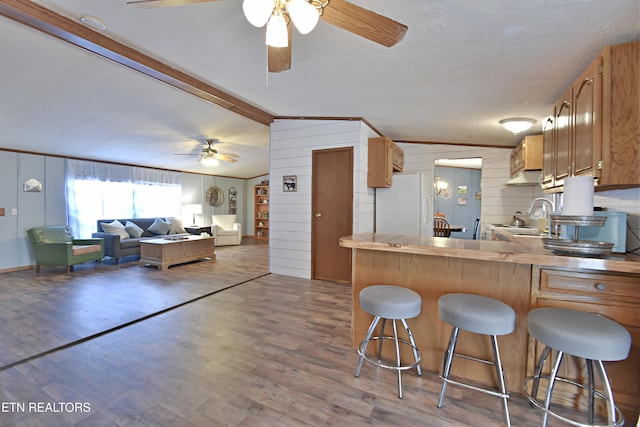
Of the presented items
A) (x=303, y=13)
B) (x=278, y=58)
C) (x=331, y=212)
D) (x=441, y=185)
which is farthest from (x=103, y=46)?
(x=441, y=185)

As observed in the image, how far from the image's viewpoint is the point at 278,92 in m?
3.45

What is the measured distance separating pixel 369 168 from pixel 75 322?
13.0ft

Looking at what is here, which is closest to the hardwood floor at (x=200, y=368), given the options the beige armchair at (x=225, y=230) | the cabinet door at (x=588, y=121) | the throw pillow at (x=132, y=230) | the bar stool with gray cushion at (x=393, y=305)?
the bar stool with gray cushion at (x=393, y=305)

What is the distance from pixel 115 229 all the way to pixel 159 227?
2.99 feet

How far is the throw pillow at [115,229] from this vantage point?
5.94 m

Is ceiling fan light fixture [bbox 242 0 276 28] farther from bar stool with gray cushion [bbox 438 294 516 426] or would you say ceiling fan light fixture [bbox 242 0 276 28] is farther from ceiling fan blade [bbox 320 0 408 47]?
bar stool with gray cushion [bbox 438 294 516 426]

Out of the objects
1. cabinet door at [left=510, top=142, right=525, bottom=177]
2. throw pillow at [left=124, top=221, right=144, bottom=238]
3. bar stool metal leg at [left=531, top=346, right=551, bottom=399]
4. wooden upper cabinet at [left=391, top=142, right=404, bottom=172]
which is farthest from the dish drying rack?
throw pillow at [left=124, top=221, right=144, bottom=238]

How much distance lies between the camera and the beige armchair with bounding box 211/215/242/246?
8320 millimetres

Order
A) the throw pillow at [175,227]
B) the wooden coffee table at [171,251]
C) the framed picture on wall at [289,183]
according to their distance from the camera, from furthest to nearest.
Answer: the throw pillow at [175,227]
the wooden coffee table at [171,251]
the framed picture on wall at [289,183]

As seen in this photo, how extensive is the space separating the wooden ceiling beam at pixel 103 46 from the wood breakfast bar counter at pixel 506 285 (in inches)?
97.5

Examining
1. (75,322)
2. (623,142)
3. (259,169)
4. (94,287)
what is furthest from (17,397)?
(259,169)

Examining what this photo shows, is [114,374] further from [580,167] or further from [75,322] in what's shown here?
[580,167]

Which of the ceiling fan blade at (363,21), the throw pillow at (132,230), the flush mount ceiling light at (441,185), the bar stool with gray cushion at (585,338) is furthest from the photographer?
the flush mount ceiling light at (441,185)

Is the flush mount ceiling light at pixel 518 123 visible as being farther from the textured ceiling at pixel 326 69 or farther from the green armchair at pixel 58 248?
the green armchair at pixel 58 248
